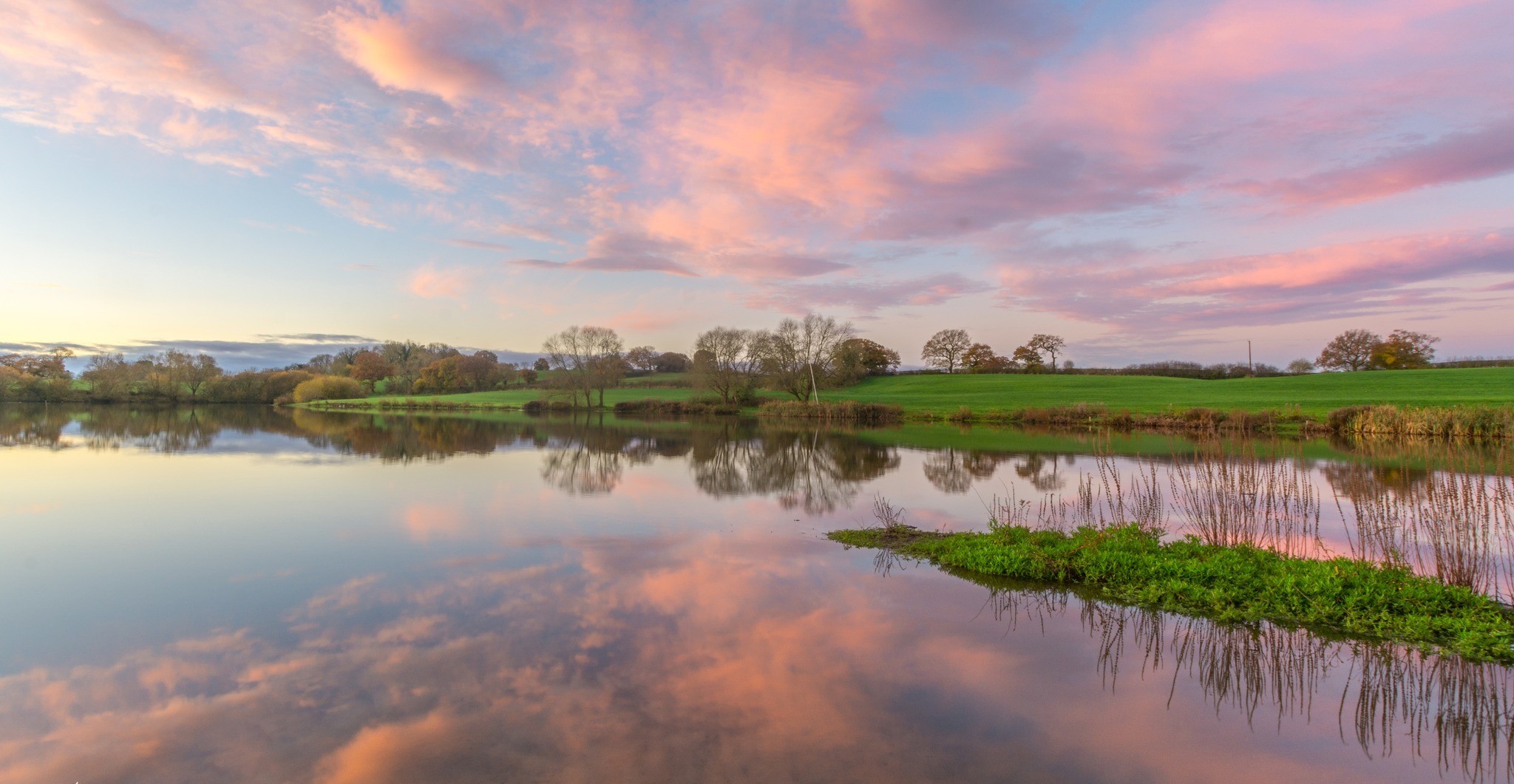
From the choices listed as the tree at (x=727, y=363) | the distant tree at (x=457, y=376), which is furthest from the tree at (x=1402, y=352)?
the distant tree at (x=457, y=376)

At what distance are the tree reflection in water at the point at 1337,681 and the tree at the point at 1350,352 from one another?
8409 centimetres

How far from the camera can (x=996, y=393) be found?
6156 centimetres

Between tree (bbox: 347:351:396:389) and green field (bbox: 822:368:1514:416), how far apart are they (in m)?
66.2

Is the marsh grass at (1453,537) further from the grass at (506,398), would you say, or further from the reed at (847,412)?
the grass at (506,398)

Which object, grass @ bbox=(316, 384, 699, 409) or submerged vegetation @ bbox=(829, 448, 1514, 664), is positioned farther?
grass @ bbox=(316, 384, 699, 409)

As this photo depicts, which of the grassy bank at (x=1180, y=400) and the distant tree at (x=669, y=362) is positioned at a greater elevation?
the distant tree at (x=669, y=362)

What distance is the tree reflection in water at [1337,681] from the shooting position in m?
4.56

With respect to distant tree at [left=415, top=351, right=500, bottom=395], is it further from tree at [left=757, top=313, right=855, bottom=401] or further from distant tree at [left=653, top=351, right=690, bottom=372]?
tree at [left=757, top=313, right=855, bottom=401]

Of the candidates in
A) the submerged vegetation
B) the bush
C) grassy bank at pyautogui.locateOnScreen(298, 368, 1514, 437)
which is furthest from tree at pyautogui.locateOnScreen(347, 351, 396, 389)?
the submerged vegetation

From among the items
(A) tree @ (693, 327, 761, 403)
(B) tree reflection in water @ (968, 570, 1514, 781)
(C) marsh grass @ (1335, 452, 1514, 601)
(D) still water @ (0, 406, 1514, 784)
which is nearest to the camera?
(D) still water @ (0, 406, 1514, 784)

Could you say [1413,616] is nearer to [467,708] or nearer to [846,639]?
[846,639]

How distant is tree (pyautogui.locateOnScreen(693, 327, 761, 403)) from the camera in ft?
196

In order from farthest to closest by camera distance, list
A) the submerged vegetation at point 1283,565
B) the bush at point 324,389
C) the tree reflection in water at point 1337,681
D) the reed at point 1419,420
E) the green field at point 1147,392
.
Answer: the bush at point 324,389 < the green field at point 1147,392 < the reed at point 1419,420 < the submerged vegetation at point 1283,565 < the tree reflection in water at point 1337,681

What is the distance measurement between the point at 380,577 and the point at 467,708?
4.07m
